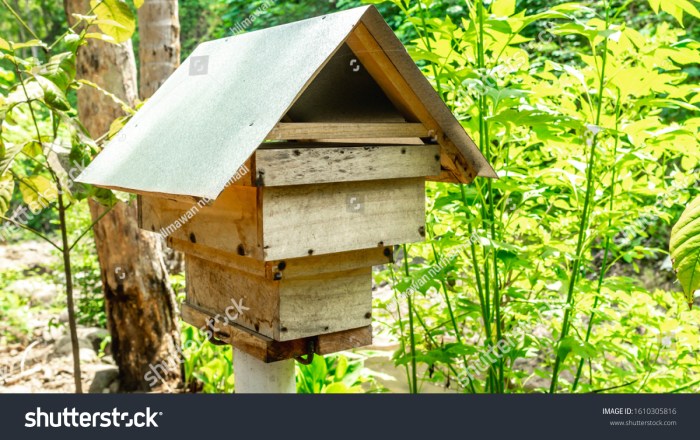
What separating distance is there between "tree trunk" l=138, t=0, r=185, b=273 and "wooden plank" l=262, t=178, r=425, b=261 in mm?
2880

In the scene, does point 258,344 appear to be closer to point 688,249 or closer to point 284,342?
point 284,342

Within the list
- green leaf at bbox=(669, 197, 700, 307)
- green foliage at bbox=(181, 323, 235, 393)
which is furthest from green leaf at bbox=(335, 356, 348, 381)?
green leaf at bbox=(669, 197, 700, 307)

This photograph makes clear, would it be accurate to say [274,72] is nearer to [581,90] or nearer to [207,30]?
[581,90]

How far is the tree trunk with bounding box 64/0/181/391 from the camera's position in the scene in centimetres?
339

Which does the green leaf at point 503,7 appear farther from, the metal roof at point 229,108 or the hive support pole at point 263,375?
the hive support pole at point 263,375

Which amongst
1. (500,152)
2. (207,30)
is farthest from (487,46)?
(207,30)

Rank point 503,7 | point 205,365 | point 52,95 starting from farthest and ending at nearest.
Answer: point 205,365 → point 52,95 → point 503,7

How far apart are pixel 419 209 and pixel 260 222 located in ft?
1.33

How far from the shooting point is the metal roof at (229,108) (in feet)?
3.72

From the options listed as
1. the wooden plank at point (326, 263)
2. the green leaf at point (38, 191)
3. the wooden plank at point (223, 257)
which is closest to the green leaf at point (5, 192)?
the green leaf at point (38, 191)

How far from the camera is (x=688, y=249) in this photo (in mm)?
1019

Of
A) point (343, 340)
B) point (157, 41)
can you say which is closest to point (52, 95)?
point (343, 340)

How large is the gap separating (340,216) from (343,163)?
0.11 metres

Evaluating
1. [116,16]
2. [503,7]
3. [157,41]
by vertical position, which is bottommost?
[503,7]
